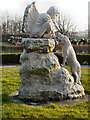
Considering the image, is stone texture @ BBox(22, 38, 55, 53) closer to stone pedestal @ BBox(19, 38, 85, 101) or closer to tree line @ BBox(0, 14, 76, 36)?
stone pedestal @ BBox(19, 38, 85, 101)

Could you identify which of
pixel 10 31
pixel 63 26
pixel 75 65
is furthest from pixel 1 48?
pixel 10 31

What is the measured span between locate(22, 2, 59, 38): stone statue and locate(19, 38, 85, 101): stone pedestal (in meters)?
0.44

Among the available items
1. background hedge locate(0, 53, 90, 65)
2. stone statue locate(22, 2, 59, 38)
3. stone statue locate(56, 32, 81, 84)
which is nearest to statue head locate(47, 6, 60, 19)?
stone statue locate(22, 2, 59, 38)

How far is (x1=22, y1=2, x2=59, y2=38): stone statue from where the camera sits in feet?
20.4

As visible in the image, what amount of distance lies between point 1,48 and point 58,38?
16.9 meters

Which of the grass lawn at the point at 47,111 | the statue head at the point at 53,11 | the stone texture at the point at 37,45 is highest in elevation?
the statue head at the point at 53,11

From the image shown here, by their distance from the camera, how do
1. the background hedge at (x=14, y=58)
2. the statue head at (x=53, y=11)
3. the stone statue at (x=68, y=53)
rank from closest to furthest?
the statue head at (x=53, y=11) → the stone statue at (x=68, y=53) → the background hedge at (x=14, y=58)

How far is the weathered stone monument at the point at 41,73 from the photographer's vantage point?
597cm

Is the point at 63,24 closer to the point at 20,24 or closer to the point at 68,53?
the point at 20,24

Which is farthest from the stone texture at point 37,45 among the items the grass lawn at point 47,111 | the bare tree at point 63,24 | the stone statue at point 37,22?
the bare tree at point 63,24

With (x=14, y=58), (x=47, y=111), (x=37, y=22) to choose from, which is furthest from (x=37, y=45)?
(x=14, y=58)

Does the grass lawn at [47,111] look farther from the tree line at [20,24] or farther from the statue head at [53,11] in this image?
the tree line at [20,24]

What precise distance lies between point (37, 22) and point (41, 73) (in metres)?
1.89

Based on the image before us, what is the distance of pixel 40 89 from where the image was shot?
6000 mm
